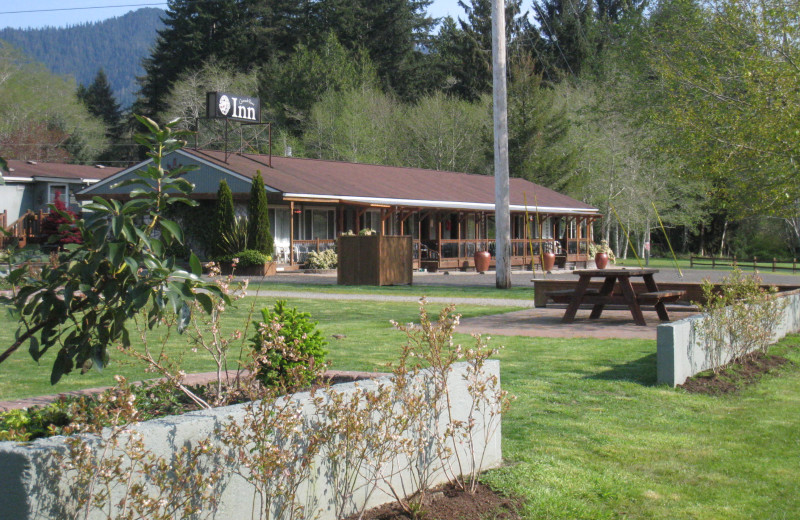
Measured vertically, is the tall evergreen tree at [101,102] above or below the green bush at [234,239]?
above

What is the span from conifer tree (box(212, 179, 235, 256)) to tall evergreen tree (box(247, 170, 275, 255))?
73 centimetres

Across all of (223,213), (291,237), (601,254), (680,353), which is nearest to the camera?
Answer: (680,353)

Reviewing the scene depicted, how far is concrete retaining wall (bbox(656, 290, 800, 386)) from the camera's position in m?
8.54

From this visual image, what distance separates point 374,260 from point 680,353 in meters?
15.8

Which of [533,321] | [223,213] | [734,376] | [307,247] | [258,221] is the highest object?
[223,213]

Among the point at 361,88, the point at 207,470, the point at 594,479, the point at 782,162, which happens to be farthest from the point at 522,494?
the point at 361,88

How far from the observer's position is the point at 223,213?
30.7 m

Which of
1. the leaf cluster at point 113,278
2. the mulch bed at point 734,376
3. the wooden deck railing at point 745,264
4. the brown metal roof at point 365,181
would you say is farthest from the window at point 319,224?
the leaf cluster at point 113,278

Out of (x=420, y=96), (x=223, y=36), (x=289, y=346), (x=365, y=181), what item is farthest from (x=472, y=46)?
(x=289, y=346)

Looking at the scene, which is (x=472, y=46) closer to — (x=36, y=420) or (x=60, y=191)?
(x=60, y=191)

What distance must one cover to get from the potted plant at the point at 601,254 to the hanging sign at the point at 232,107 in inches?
672

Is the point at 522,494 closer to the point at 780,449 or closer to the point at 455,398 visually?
the point at 455,398

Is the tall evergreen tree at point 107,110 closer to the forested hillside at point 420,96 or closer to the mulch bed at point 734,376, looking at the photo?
the forested hillside at point 420,96

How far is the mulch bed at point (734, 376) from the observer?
8672 millimetres
